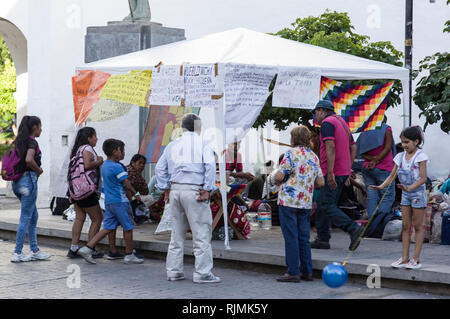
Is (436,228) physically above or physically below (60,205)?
above

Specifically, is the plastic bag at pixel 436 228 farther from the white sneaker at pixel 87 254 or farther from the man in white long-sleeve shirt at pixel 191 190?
the white sneaker at pixel 87 254

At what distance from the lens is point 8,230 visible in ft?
38.6

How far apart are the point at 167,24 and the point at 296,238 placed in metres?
16.8

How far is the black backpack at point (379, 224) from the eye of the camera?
32.2ft

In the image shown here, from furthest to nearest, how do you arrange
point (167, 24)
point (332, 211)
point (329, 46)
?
point (167, 24), point (329, 46), point (332, 211)

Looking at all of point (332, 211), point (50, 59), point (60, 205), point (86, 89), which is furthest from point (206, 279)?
point (50, 59)

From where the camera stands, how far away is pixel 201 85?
8734 millimetres

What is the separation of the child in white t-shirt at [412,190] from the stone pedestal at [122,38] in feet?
23.6

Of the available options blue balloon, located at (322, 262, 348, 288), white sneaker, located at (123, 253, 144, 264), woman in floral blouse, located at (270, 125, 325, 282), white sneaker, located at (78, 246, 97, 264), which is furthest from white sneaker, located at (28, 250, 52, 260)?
blue balloon, located at (322, 262, 348, 288)

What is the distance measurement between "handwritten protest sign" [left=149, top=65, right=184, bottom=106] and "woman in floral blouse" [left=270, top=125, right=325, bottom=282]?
2.09m

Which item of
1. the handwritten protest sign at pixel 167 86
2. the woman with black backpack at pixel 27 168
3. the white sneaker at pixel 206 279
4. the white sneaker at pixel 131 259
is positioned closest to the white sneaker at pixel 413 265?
the white sneaker at pixel 206 279

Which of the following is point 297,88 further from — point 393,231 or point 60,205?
point 60,205
